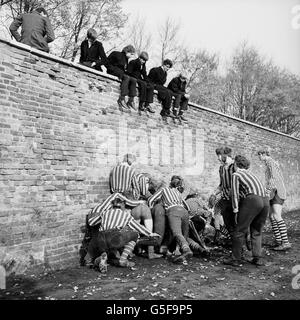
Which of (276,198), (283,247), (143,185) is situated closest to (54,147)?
(143,185)

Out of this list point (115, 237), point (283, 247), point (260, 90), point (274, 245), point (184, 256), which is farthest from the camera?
point (260, 90)

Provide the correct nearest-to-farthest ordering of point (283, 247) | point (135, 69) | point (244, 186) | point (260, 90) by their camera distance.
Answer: point (244, 186), point (283, 247), point (135, 69), point (260, 90)

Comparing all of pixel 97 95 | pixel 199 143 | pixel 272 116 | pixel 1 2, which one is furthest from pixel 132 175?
pixel 272 116

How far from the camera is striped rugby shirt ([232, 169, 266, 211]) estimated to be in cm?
562

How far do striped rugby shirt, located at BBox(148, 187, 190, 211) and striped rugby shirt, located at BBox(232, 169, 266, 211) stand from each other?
116 centimetres

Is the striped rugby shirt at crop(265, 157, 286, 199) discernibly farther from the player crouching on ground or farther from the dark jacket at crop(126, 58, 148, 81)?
the dark jacket at crop(126, 58, 148, 81)

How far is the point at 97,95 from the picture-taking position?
21.7 feet

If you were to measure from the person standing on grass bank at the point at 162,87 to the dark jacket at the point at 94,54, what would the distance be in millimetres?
1397

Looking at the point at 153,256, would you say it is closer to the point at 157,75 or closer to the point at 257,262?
the point at 257,262

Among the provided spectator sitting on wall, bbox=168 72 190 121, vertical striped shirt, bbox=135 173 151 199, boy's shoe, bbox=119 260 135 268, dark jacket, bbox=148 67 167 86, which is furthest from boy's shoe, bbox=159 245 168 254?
dark jacket, bbox=148 67 167 86

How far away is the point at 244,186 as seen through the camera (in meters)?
5.67

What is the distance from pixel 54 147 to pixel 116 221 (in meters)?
1.60

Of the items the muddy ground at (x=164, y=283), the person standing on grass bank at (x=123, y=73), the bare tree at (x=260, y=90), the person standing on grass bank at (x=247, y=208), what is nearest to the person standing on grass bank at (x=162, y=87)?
the person standing on grass bank at (x=123, y=73)

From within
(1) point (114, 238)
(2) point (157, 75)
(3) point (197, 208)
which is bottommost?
(1) point (114, 238)
